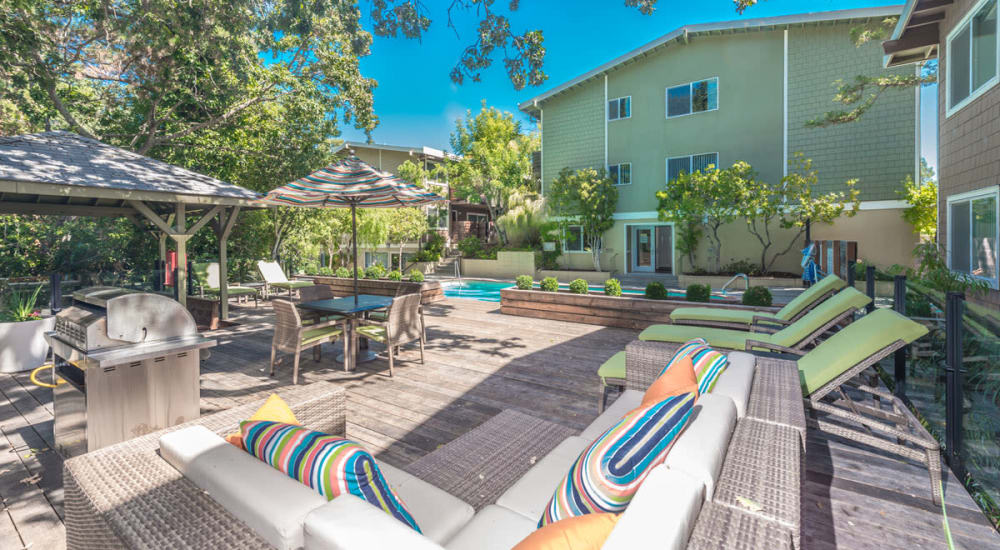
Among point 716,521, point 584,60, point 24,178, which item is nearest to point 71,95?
point 24,178

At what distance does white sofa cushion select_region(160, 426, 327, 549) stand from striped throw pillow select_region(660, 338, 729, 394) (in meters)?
1.61

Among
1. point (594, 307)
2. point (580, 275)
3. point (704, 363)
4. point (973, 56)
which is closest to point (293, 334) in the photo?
point (704, 363)

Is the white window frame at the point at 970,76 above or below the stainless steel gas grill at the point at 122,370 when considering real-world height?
above

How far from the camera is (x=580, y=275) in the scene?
1703cm

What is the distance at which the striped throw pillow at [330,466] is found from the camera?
1204 mm

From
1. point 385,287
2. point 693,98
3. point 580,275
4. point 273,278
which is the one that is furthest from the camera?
point 580,275

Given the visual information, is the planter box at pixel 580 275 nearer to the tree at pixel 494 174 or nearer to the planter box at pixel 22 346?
the tree at pixel 494 174

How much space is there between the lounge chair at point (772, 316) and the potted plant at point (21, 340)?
7412 millimetres

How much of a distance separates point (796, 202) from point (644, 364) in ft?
43.9

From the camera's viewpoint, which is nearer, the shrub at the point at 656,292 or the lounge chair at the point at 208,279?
the shrub at the point at 656,292

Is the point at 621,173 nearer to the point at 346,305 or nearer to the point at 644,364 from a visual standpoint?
the point at 346,305

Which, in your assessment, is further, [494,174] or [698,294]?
[494,174]

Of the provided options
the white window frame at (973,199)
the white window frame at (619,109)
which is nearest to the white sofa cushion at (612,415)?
the white window frame at (973,199)

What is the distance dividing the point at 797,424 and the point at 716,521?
943 millimetres
